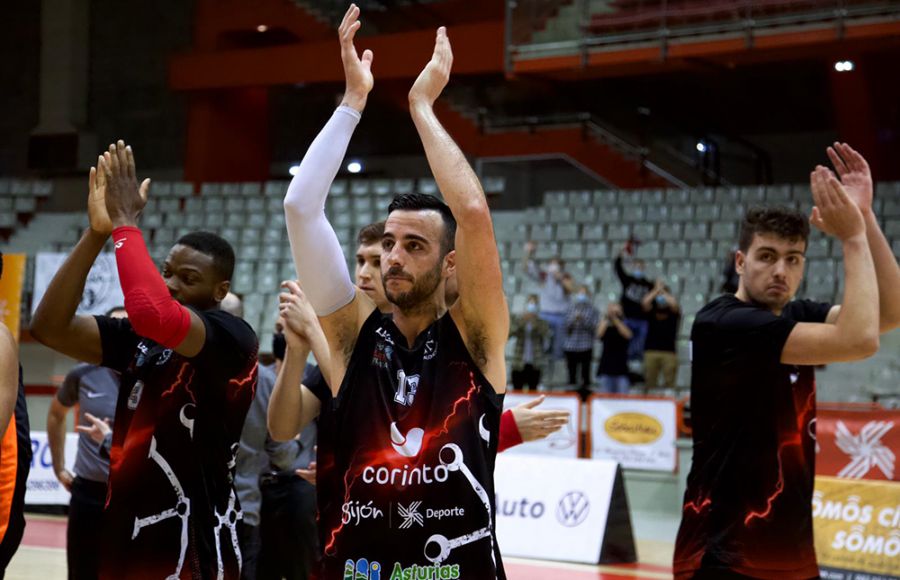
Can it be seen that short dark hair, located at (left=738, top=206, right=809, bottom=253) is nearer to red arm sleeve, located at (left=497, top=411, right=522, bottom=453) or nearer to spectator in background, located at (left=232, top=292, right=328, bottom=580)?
red arm sleeve, located at (left=497, top=411, right=522, bottom=453)

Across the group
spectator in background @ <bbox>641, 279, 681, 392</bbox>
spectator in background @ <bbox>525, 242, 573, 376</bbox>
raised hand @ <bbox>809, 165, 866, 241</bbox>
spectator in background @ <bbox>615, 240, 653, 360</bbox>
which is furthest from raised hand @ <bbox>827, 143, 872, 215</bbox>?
spectator in background @ <bbox>525, 242, 573, 376</bbox>

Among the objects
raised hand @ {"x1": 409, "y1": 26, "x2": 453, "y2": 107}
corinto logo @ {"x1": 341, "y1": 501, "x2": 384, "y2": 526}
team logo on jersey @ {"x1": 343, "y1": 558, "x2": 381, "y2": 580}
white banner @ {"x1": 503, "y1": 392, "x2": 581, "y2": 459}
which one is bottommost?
white banner @ {"x1": 503, "y1": 392, "x2": 581, "y2": 459}

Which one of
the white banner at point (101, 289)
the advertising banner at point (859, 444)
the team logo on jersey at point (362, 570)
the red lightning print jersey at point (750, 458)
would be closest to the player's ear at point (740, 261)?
the red lightning print jersey at point (750, 458)

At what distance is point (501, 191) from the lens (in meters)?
21.1

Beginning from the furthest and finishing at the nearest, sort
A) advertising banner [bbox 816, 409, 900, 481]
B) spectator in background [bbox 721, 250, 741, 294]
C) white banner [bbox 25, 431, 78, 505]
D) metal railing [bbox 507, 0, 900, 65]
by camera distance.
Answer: metal railing [bbox 507, 0, 900, 65] → spectator in background [bbox 721, 250, 741, 294] → white banner [bbox 25, 431, 78, 505] → advertising banner [bbox 816, 409, 900, 481]

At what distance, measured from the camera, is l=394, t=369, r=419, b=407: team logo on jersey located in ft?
10.1

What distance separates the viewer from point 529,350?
15180mm

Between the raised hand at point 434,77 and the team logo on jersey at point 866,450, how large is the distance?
763 centimetres

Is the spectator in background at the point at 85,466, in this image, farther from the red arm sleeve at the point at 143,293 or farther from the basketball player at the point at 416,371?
the basketball player at the point at 416,371

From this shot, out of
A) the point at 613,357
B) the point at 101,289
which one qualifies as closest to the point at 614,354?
the point at 613,357

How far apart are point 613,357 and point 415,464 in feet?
38.2

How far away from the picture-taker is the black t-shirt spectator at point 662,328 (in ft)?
47.8

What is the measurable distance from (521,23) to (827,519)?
1327 cm

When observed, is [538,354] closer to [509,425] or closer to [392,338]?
[509,425]
